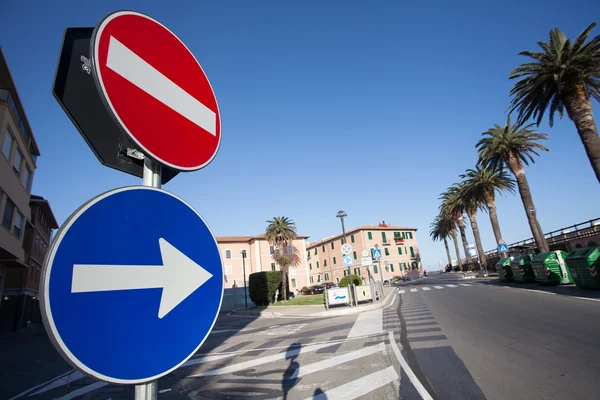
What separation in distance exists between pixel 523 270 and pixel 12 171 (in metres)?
33.3

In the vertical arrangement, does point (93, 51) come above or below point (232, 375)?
above

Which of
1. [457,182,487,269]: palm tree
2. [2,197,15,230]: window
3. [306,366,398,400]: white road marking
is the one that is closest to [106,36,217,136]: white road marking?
[306,366,398,400]: white road marking

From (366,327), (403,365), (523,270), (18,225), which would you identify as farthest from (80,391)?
(523,270)

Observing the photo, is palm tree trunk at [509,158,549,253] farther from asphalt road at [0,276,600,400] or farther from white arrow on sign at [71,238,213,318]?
white arrow on sign at [71,238,213,318]

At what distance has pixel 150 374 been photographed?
1074mm

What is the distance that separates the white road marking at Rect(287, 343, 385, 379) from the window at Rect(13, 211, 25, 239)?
24.7 meters

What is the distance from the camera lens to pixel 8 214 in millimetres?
19750

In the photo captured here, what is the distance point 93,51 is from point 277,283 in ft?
93.0

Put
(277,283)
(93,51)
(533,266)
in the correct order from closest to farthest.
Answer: (93,51) < (533,266) < (277,283)

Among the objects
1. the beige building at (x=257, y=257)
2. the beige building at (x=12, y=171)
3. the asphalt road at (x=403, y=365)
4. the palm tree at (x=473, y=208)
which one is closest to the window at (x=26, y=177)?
the beige building at (x=12, y=171)

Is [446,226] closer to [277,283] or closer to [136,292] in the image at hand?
[277,283]

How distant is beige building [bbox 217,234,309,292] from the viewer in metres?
53.4

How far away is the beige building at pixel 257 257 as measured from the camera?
5344 cm

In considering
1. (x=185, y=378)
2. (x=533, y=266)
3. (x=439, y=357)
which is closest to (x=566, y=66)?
(x=533, y=266)
